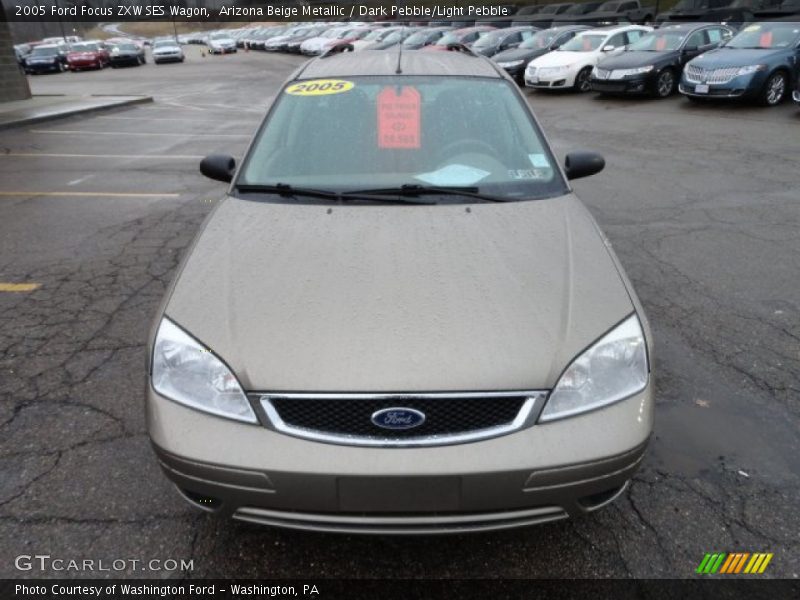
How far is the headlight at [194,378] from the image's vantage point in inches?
74.3

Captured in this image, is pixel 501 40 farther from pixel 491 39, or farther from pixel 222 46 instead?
pixel 222 46

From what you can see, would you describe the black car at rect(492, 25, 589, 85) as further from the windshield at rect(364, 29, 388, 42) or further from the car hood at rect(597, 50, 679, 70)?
the windshield at rect(364, 29, 388, 42)

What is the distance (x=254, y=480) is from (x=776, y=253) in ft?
15.9

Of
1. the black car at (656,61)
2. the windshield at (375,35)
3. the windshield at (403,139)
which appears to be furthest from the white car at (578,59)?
the windshield at (375,35)

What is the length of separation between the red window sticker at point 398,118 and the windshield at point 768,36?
12068 mm

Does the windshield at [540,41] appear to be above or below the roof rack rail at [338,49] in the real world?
below

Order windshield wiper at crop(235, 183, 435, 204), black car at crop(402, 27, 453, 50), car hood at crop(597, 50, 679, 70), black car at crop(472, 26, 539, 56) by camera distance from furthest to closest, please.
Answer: black car at crop(402, 27, 453, 50)
black car at crop(472, 26, 539, 56)
car hood at crop(597, 50, 679, 70)
windshield wiper at crop(235, 183, 435, 204)

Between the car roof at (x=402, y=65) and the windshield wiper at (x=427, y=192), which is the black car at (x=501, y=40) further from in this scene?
the windshield wiper at (x=427, y=192)

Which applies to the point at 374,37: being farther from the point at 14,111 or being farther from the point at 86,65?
the point at 14,111

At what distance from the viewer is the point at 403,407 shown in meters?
1.81

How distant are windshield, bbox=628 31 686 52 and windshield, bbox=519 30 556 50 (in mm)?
4263

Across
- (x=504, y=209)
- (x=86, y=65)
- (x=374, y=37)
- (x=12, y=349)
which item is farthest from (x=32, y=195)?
(x=86, y=65)

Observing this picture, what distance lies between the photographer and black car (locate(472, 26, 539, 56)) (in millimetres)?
20266

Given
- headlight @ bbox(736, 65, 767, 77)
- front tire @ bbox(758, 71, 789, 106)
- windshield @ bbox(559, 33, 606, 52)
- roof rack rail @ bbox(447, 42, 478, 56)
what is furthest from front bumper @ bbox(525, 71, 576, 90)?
roof rack rail @ bbox(447, 42, 478, 56)
